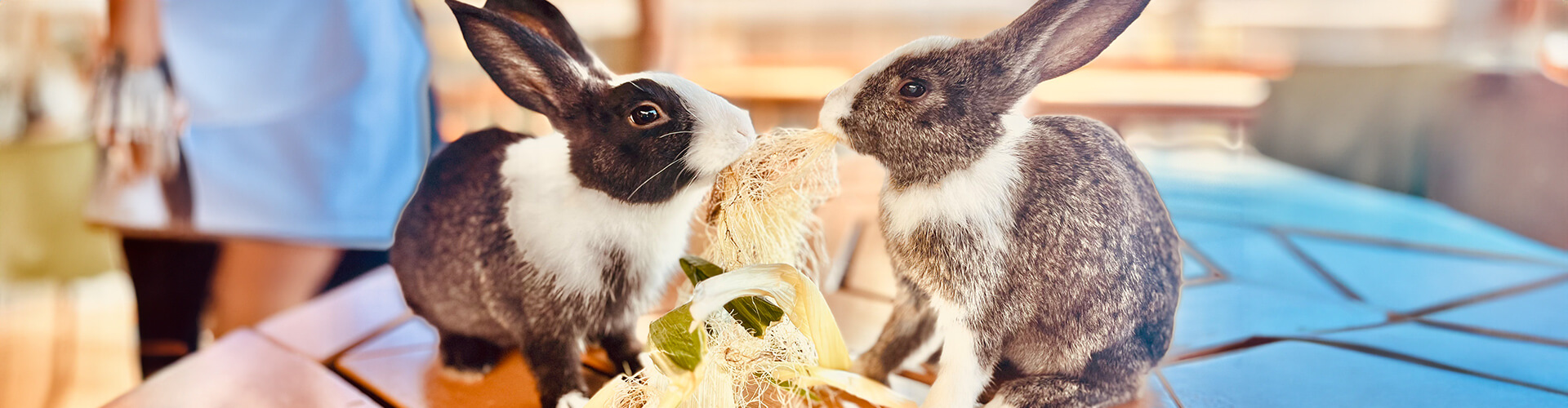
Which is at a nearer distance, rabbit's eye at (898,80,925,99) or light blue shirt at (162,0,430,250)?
rabbit's eye at (898,80,925,99)

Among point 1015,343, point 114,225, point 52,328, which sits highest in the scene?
point 1015,343

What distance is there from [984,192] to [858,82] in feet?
0.37

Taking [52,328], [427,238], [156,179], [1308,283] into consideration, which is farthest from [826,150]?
Result: [52,328]

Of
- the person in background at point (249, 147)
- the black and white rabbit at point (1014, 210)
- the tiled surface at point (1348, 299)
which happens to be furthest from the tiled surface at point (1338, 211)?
the person in background at point (249, 147)

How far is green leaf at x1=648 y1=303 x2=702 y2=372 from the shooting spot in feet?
1.49

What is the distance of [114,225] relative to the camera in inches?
41.3

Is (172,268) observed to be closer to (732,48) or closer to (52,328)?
(52,328)

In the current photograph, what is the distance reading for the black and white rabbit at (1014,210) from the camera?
18.8 inches

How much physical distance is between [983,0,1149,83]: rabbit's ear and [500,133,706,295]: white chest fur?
0.79 feet

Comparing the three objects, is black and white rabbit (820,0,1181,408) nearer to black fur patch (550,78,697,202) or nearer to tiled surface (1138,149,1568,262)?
black fur patch (550,78,697,202)

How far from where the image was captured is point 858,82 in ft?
1.63

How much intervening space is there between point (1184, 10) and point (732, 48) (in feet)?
1.40

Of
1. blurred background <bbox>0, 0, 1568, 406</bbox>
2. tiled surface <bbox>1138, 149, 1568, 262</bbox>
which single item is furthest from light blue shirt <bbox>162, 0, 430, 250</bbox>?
tiled surface <bbox>1138, 149, 1568, 262</bbox>

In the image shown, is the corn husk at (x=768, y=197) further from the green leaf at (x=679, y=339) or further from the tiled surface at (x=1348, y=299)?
the tiled surface at (x=1348, y=299)
